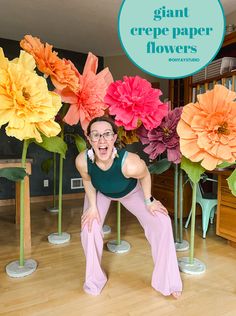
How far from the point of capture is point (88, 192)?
1646 mm

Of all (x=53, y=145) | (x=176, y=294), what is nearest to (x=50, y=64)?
(x=53, y=145)

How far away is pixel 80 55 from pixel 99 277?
3251mm

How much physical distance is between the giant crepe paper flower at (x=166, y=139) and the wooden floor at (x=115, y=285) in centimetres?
75

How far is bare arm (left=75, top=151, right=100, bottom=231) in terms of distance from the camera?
156 centimetres

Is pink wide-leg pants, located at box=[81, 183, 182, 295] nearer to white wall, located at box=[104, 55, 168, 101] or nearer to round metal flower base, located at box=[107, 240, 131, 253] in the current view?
round metal flower base, located at box=[107, 240, 131, 253]

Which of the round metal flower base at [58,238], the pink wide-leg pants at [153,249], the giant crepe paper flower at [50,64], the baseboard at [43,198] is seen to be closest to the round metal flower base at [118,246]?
the round metal flower base at [58,238]

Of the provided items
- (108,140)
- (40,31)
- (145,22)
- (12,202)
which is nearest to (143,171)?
(108,140)

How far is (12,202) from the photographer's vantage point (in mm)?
3646

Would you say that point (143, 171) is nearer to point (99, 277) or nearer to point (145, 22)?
point (99, 277)

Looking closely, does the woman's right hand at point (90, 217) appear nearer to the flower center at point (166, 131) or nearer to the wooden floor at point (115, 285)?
the wooden floor at point (115, 285)

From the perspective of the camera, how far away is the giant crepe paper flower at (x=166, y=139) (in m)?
1.67

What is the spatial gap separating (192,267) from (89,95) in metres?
1.26

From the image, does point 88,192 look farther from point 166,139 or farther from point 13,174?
point 166,139

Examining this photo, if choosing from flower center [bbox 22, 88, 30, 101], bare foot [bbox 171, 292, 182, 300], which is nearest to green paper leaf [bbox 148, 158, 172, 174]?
bare foot [bbox 171, 292, 182, 300]
